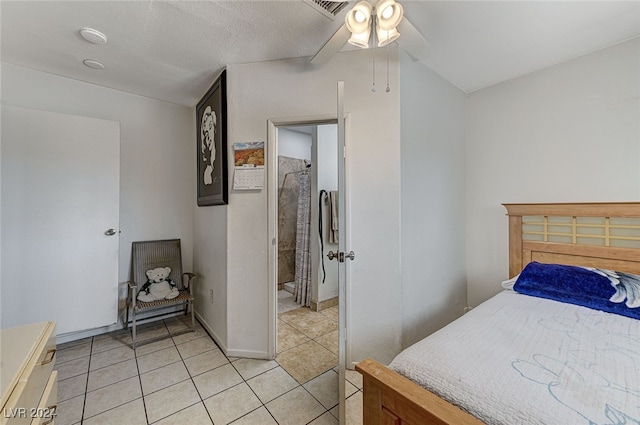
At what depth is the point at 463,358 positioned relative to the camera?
3.43 ft

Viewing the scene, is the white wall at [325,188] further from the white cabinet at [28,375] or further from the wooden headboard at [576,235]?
the white cabinet at [28,375]

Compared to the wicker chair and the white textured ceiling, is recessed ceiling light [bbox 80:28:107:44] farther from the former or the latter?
the wicker chair

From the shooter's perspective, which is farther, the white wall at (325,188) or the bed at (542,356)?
the white wall at (325,188)

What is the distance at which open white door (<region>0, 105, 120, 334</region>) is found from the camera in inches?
→ 78.0

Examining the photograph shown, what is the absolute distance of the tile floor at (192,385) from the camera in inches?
59.1

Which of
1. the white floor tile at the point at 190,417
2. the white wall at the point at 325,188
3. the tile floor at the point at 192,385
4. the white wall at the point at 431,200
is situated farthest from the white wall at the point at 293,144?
the white floor tile at the point at 190,417

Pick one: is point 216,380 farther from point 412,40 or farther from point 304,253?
point 412,40

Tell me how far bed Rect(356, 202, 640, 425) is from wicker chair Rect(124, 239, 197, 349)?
219 cm

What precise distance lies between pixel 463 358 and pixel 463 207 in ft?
6.20

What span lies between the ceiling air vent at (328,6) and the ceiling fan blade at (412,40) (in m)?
0.37

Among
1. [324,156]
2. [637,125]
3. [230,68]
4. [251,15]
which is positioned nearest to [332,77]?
[251,15]

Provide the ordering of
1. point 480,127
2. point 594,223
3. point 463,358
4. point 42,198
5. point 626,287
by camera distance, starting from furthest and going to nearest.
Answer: point 480,127, point 42,198, point 594,223, point 626,287, point 463,358

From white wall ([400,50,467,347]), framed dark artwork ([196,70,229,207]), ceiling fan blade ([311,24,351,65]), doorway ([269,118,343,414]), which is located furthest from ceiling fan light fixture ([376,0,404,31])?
framed dark artwork ([196,70,229,207])

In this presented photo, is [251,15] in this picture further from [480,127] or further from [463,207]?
[463,207]
